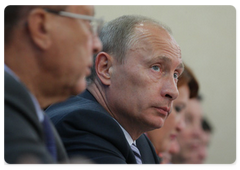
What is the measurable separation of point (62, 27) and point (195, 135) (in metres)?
2.55

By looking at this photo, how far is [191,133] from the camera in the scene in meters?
3.54

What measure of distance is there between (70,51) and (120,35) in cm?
83

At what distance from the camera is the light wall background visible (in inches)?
101

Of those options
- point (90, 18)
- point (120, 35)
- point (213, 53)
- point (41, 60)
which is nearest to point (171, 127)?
point (213, 53)

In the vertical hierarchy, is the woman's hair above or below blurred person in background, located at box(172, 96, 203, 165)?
above

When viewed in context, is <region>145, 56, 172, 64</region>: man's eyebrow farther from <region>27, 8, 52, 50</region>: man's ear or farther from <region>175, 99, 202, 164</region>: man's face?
<region>175, 99, 202, 164</region>: man's face

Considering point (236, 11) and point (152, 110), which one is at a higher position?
point (236, 11)

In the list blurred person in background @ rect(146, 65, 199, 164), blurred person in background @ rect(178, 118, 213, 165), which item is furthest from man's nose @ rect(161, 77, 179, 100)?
blurred person in background @ rect(178, 118, 213, 165)

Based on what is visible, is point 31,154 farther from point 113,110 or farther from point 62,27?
point 113,110

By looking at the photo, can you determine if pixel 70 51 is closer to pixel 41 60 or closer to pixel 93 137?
pixel 41 60

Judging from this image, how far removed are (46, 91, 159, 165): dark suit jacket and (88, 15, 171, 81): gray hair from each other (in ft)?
1.11

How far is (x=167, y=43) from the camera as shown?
6.88ft

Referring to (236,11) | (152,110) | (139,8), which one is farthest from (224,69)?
(152,110)

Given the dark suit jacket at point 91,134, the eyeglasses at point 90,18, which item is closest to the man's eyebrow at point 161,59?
the dark suit jacket at point 91,134
